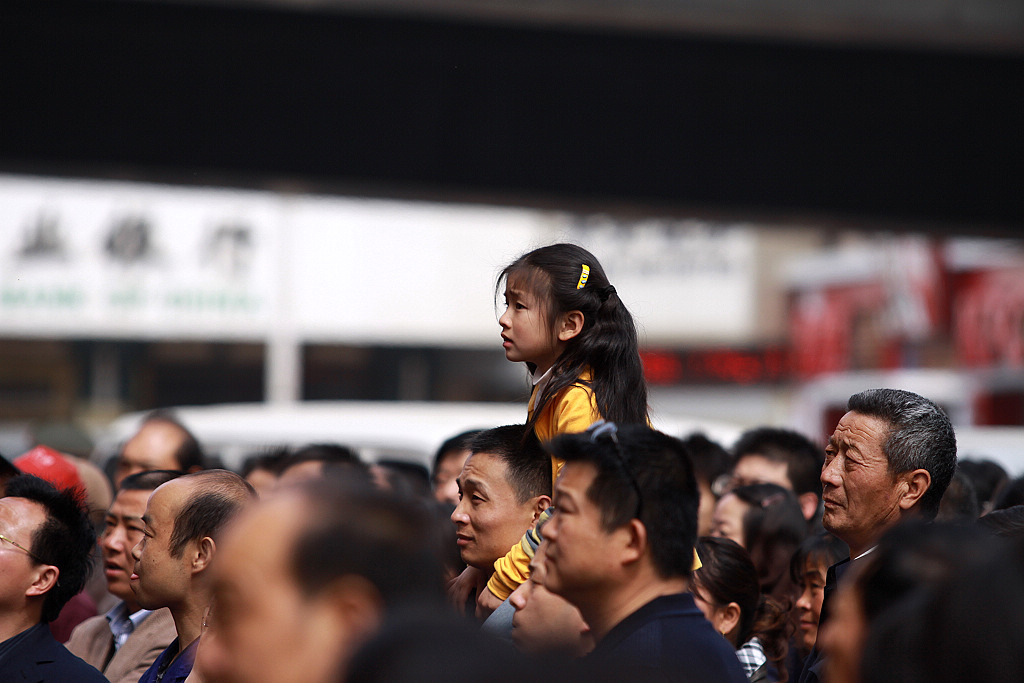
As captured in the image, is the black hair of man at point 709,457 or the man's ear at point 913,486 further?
the black hair of man at point 709,457

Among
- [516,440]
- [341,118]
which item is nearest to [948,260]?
[341,118]

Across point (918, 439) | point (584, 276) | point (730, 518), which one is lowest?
point (730, 518)

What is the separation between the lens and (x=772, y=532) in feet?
14.0

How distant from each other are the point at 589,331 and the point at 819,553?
46.7 inches

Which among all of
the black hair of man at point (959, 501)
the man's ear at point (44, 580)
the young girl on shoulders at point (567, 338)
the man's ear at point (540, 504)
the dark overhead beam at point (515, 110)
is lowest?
the man's ear at point (44, 580)

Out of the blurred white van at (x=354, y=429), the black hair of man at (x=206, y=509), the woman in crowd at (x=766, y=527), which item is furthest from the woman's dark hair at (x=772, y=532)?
the blurred white van at (x=354, y=429)

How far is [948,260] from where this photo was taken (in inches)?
614

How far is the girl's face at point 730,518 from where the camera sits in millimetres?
4328

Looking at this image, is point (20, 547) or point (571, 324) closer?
point (571, 324)

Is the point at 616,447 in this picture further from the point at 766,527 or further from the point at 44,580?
the point at 766,527

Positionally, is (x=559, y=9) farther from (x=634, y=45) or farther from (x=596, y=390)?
(x=596, y=390)

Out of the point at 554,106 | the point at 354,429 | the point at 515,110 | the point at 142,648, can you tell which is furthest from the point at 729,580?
the point at 515,110

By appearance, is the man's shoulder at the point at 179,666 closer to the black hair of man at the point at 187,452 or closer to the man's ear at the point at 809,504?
the black hair of man at the point at 187,452

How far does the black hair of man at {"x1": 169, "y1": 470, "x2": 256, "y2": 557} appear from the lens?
2.93 m
